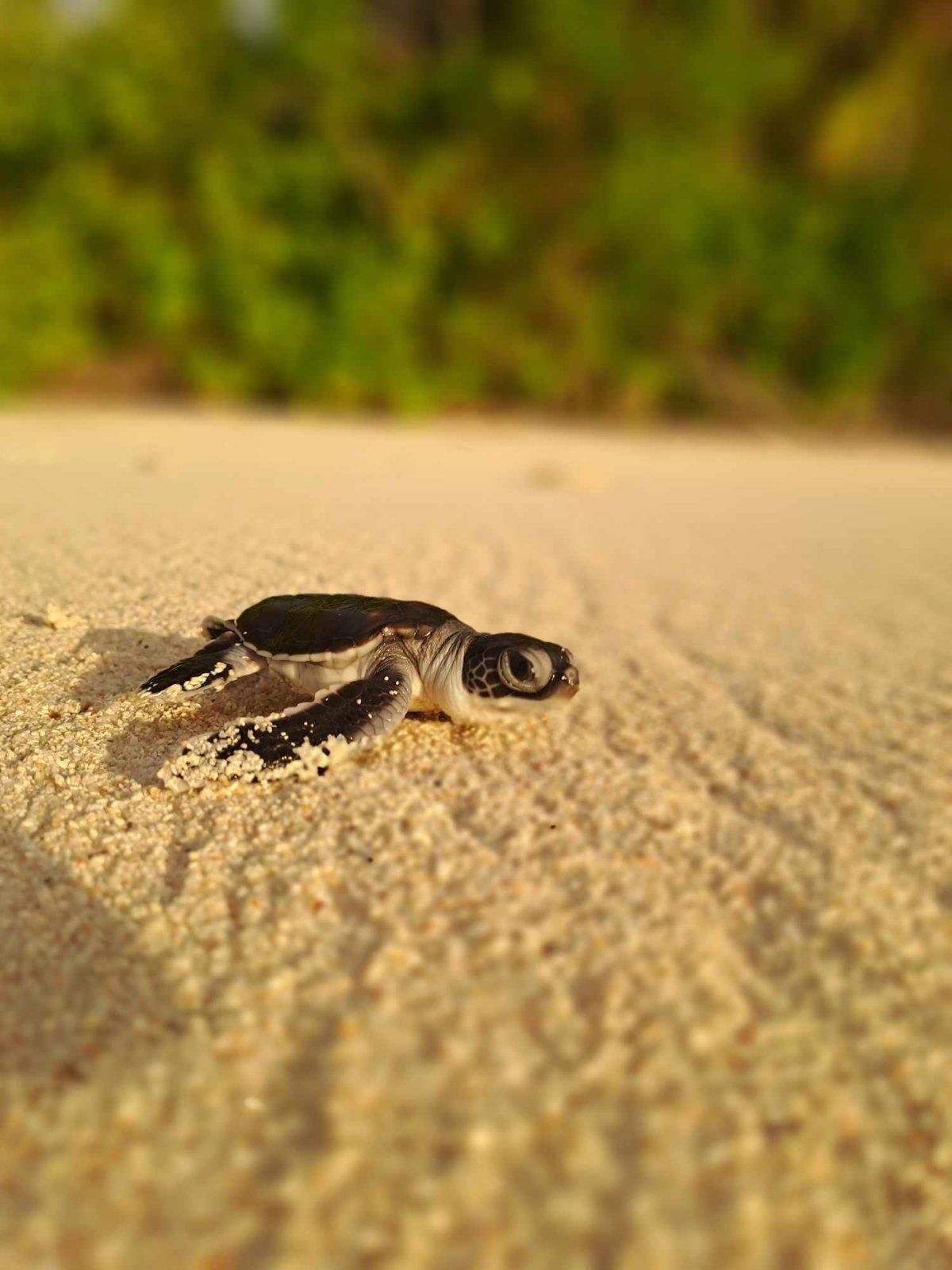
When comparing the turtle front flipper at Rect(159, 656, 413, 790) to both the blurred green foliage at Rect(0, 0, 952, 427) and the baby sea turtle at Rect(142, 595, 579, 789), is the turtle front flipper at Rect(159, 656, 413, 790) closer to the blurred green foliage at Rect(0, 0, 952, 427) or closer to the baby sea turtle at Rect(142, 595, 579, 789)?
the baby sea turtle at Rect(142, 595, 579, 789)

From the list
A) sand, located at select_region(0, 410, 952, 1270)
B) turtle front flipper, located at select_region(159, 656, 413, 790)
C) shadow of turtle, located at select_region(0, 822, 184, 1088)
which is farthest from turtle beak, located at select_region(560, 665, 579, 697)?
shadow of turtle, located at select_region(0, 822, 184, 1088)

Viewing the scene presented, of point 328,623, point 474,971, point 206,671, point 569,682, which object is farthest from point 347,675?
point 474,971

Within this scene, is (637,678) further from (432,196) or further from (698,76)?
(698,76)

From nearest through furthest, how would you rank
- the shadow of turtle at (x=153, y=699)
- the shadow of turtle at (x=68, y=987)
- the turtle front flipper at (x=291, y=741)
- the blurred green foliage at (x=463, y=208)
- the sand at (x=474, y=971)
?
the sand at (x=474, y=971) < the shadow of turtle at (x=68, y=987) < the turtle front flipper at (x=291, y=741) < the shadow of turtle at (x=153, y=699) < the blurred green foliage at (x=463, y=208)

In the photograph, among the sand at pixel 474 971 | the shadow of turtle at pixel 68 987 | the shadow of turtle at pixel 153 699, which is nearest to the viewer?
the sand at pixel 474 971

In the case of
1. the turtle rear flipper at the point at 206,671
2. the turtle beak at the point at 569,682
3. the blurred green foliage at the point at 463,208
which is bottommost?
the turtle rear flipper at the point at 206,671

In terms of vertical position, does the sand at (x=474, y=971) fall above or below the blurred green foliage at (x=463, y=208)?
below

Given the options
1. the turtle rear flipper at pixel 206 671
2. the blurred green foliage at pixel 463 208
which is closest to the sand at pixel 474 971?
the turtle rear flipper at pixel 206 671

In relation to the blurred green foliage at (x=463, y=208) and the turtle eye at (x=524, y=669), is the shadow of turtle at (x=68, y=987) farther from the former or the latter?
the blurred green foliage at (x=463, y=208)
